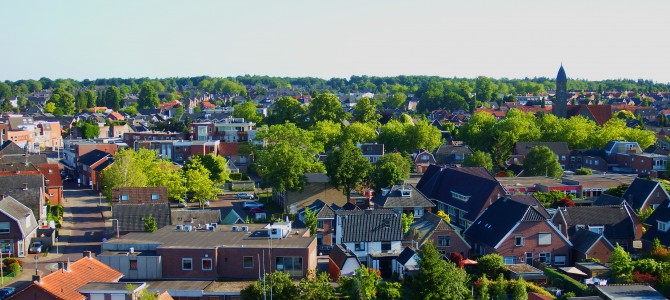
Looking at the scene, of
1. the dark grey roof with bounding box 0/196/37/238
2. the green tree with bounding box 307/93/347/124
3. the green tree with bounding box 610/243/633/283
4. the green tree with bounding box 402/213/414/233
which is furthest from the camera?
the green tree with bounding box 307/93/347/124

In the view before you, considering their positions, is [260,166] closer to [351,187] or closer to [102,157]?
[351,187]

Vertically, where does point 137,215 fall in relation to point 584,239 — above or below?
above

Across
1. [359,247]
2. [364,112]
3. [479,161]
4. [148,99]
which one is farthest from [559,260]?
[148,99]

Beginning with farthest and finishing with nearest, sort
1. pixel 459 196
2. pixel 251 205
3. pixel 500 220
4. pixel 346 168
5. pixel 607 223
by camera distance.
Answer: pixel 251 205
pixel 346 168
pixel 459 196
pixel 607 223
pixel 500 220

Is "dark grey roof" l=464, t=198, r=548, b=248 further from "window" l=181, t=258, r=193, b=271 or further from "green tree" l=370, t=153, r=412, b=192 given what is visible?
"window" l=181, t=258, r=193, b=271

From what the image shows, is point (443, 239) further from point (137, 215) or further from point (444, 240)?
point (137, 215)

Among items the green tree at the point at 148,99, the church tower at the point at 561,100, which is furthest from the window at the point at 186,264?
the green tree at the point at 148,99

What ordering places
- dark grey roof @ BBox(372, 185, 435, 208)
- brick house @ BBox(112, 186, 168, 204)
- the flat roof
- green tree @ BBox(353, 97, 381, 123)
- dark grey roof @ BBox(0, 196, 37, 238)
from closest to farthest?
1. the flat roof
2. dark grey roof @ BBox(0, 196, 37, 238)
3. dark grey roof @ BBox(372, 185, 435, 208)
4. brick house @ BBox(112, 186, 168, 204)
5. green tree @ BBox(353, 97, 381, 123)

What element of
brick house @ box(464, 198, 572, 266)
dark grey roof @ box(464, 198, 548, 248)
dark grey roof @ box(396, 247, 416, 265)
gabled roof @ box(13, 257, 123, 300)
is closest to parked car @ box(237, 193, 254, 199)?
dark grey roof @ box(464, 198, 548, 248)
